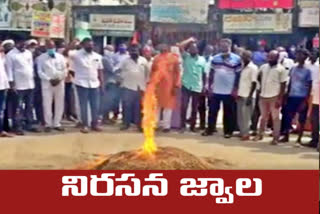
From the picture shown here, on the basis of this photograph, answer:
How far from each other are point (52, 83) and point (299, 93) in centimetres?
436

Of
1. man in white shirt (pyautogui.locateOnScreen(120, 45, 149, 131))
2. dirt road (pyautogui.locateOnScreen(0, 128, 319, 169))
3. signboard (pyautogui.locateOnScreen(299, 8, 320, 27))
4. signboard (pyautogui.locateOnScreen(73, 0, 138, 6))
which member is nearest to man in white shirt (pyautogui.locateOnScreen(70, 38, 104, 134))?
dirt road (pyautogui.locateOnScreen(0, 128, 319, 169))

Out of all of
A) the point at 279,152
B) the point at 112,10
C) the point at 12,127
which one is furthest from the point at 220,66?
the point at 112,10

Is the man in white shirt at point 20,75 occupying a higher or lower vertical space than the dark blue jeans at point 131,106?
higher

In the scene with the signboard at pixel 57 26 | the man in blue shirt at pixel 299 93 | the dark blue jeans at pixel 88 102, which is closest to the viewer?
the man in blue shirt at pixel 299 93

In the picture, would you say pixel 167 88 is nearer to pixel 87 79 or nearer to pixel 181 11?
pixel 87 79

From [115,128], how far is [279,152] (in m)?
3.77

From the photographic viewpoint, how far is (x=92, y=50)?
14.1m

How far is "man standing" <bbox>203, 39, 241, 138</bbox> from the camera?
13.5 m

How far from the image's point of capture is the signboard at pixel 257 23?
22.3 m

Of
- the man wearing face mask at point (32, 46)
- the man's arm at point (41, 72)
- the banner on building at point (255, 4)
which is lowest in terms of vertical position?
the man's arm at point (41, 72)

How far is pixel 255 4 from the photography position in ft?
74.4

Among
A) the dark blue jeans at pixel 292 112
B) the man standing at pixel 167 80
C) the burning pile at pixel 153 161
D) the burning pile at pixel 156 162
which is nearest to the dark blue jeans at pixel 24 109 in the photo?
the man standing at pixel 167 80

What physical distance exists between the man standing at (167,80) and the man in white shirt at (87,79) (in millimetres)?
1057
